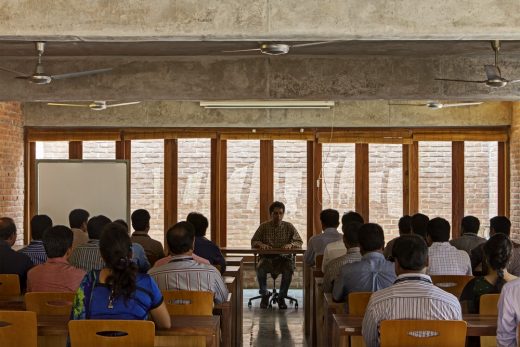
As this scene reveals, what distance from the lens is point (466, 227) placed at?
934 centimetres

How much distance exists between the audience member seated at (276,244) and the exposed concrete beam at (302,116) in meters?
2.10

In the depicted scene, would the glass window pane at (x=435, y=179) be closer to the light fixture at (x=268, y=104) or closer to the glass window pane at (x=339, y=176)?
the glass window pane at (x=339, y=176)

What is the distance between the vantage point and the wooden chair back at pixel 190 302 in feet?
18.2

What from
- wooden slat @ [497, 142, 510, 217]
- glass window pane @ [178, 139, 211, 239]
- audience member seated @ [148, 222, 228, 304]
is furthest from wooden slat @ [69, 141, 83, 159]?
audience member seated @ [148, 222, 228, 304]

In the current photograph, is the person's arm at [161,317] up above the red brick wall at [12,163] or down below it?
below

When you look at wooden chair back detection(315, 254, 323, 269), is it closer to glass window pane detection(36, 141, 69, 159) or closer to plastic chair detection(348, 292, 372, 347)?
plastic chair detection(348, 292, 372, 347)

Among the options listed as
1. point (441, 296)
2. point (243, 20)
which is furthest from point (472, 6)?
point (441, 296)

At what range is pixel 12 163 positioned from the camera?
13.6m

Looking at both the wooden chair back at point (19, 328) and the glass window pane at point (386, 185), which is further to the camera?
the glass window pane at point (386, 185)

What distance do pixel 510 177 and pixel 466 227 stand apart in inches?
185

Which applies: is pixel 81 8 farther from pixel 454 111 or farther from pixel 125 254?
pixel 454 111

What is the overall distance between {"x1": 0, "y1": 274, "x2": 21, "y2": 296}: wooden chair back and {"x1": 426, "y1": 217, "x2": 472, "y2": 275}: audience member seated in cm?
330

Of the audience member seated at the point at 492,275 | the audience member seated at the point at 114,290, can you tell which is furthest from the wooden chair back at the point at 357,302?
the audience member seated at the point at 114,290

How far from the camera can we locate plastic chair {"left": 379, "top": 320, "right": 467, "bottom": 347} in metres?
4.29
